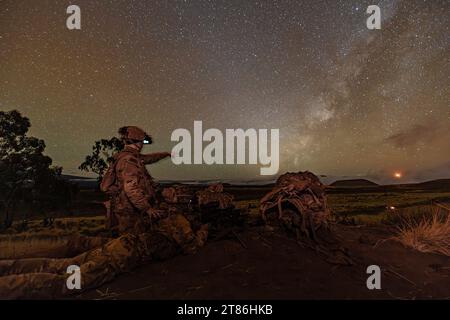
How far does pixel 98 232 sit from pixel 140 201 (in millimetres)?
1242

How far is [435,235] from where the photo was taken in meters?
4.55

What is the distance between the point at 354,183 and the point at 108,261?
3456 millimetres

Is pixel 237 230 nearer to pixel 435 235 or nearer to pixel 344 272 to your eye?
pixel 344 272

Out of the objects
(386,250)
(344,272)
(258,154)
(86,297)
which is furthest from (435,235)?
(86,297)

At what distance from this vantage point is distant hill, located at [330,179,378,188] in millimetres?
5082

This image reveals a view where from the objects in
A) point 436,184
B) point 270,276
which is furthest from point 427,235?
point 270,276

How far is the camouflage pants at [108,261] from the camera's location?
11.9ft

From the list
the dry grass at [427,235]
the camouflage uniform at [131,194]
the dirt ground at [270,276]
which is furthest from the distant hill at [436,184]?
the camouflage uniform at [131,194]

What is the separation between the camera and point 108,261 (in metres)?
3.68

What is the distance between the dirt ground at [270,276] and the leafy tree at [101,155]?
177cm

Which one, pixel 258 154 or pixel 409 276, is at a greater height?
pixel 258 154

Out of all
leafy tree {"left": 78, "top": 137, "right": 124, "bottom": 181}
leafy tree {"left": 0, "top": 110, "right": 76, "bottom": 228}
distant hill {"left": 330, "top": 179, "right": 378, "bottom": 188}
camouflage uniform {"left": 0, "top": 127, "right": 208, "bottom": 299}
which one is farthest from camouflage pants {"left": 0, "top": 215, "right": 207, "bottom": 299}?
distant hill {"left": 330, "top": 179, "right": 378, "bottom": 188}

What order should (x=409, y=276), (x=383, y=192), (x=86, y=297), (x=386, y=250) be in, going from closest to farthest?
(x=86, y=297) → (x=409, y=276) → (x=386, y=250) → (x=383, y=192)

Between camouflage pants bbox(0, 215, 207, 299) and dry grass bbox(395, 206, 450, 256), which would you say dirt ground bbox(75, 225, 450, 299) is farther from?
dry grass bbox(395, 206, 450, 256)
